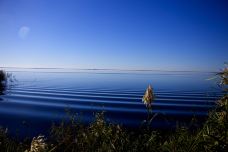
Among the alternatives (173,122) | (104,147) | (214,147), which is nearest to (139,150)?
(104,147)

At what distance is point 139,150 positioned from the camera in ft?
22.6

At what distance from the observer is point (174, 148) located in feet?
20.0

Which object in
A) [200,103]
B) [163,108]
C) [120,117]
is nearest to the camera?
[120,117]

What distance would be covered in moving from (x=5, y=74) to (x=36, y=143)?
131ft

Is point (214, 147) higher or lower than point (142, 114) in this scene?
higher

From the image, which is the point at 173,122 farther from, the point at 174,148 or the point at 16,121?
the point at 174,148

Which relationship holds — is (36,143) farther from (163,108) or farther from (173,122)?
(163,108)

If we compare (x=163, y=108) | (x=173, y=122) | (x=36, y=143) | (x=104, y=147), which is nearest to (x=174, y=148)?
(x=104, y=147)

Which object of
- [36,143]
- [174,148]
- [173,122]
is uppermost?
[36,143]

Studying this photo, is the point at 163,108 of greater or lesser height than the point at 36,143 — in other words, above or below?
below

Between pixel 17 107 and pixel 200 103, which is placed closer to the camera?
pixel 17 107

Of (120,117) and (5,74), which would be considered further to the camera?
(5,74)

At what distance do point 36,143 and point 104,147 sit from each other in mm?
2962

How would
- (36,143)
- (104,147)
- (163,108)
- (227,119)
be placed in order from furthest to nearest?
1. (163,108)
2. (104,147)
3. (227,119)
4. (36,143)
